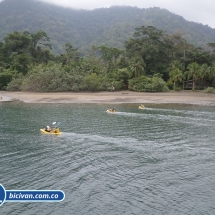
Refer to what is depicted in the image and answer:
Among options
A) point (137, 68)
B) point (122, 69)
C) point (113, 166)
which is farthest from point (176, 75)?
point (113, 166)

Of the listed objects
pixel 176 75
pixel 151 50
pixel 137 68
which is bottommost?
pixel 176 75

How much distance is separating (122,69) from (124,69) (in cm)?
59

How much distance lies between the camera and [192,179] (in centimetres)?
1870

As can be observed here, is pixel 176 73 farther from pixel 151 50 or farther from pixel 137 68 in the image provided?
pixel 151 50

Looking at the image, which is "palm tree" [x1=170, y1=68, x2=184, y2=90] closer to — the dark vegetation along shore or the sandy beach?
the dark vegetation along shore

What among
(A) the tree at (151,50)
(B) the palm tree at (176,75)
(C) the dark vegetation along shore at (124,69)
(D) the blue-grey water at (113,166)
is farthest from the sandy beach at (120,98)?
(D) the blue-grey water at (113,166)

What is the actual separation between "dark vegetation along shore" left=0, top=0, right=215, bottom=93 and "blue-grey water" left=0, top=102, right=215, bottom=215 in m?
41.2

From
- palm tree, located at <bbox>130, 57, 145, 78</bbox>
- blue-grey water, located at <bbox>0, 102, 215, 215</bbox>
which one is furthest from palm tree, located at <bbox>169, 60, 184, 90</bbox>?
blue-grey water, located at <bbox>0, 102, 215, 215</bbox>

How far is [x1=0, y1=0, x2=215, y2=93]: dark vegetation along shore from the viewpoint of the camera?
78625mm

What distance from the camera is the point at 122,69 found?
82.4 m

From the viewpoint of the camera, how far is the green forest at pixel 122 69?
7862 cm

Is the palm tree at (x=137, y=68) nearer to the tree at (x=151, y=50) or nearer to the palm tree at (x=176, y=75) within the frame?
the tree at (x=151, y=50)

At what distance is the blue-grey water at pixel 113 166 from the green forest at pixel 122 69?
136 feet

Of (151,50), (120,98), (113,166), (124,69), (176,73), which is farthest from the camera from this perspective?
(151,50)
